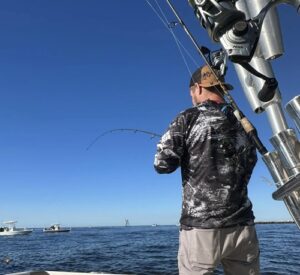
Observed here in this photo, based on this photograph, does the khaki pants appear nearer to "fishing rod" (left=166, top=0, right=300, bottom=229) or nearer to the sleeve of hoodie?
the sleeve of hoodie

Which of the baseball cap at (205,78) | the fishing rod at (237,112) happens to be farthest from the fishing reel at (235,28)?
the baseball cap at (205,78)

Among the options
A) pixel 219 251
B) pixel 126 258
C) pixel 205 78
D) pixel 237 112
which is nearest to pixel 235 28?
pixel 237 112

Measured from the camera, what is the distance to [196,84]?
332 cm

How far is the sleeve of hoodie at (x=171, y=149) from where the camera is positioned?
3018 mm

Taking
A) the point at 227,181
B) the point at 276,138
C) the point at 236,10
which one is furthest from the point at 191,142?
the point at 236,10

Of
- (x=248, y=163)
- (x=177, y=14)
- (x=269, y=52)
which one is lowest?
(x=248, y=163)

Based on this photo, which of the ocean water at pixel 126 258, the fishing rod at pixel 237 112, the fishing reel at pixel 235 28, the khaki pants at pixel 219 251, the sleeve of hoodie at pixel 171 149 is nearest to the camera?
the fishing reel at pixel 235 28

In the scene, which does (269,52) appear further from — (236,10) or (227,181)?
(227,181)

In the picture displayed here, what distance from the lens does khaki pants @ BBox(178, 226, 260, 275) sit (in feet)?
9.39

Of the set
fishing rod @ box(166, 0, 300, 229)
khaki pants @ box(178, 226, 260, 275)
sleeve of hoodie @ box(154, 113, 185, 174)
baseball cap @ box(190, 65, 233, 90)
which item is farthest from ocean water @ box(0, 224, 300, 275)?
baseball cap @ box(190, 65, 233, 90)

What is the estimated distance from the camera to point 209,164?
118 inches

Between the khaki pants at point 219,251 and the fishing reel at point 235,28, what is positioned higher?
the fishing reel at point 235,28

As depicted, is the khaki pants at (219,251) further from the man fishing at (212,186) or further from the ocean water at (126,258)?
the ocean water at (126,258)

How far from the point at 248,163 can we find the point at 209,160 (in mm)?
357
